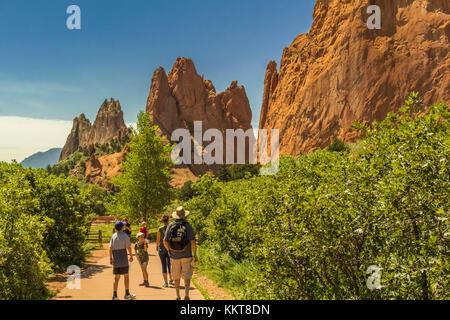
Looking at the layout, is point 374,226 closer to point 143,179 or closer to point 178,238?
point 178,238

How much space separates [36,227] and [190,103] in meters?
106

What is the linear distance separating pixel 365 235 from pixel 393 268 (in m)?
0.72

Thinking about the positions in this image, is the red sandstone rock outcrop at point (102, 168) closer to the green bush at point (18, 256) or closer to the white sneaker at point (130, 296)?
the green bush at point (18, 256)

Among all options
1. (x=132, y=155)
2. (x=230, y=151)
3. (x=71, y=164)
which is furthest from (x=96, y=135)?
(x=132, y=155)

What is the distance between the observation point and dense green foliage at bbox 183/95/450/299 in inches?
171

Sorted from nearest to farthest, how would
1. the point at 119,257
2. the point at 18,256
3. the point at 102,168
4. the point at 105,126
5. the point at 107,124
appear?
1. the point at 18,256
2. the point at 119,257
3. the point at 102,168
4. the point at 107,124
5. the point at 105,126

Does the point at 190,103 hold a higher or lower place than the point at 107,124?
lower

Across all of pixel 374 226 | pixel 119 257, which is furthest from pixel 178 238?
pixel 374 226

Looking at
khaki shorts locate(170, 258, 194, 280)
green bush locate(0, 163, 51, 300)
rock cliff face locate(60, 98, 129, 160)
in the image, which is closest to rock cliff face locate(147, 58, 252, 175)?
rock cliff face locate(60, 98, 129, 160)

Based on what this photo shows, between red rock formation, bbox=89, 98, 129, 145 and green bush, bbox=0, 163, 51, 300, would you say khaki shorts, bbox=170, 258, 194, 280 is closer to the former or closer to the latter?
green bush, bbox=0, 163, 51, 300

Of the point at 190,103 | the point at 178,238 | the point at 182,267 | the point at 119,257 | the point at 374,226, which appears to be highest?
the point at 190,103

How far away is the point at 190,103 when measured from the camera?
111 metres

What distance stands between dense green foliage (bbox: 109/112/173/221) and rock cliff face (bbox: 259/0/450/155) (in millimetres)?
44992
